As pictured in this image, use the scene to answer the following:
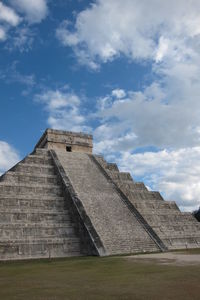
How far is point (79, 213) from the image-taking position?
630 inches

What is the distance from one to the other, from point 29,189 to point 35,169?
2.49m

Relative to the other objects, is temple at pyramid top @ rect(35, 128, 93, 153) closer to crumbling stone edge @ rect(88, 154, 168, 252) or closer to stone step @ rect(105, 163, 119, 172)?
stone step @ rect(105, 163, 119, 172)

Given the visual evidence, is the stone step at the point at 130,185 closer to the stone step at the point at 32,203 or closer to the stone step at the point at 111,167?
the stone step at the point at 111,167

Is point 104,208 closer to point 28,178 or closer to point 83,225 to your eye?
point 83,225

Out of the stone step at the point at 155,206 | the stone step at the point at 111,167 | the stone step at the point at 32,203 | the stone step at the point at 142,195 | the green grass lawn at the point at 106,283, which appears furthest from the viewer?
the stone step at the point at 111,167

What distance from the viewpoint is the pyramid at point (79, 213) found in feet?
47.0

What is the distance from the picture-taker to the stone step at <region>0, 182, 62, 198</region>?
17.1m

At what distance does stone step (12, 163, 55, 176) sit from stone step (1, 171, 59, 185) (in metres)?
0.47

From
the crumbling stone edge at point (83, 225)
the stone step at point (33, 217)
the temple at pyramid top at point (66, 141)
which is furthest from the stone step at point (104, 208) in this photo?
the temple at pyramid top at point (66, 141)

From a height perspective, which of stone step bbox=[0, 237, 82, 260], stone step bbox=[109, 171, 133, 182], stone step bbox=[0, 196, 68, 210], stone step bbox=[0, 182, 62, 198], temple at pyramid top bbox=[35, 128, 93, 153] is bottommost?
stone step bbox=[0, 237, 82, 260]

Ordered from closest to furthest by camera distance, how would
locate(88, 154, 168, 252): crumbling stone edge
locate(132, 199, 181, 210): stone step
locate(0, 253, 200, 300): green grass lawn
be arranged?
locate(0, 253, 200, 300): green grass lawn < locate(88, 154, 168, 252): crumbling stone edge < locate(132, 199, 181, 210): stone step

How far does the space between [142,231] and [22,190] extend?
7.03 m

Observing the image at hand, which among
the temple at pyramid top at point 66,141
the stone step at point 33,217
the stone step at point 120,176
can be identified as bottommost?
the stone step at point 33,217

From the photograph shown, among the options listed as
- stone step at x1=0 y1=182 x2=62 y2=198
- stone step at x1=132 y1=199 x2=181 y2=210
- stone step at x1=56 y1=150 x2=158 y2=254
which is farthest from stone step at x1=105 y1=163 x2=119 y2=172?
stone step at x1=0 y1=182 x2=62 y2=198
